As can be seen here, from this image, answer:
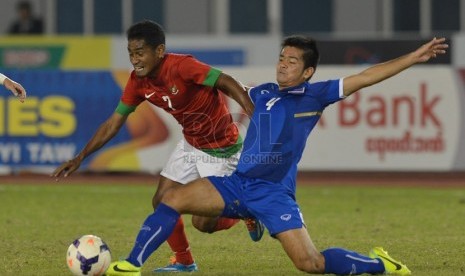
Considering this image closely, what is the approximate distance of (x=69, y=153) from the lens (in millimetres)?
17109

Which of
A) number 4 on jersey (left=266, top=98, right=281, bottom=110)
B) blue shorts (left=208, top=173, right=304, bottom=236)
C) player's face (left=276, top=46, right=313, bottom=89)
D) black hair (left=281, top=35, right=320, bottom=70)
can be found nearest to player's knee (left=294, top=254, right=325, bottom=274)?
Answer: blue shorts (left=208, top=173, right=304, bottom=236)

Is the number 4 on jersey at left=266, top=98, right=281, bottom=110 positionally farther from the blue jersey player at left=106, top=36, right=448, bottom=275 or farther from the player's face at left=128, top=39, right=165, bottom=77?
the player's face at left=128, top=39, right=165, bottom=77

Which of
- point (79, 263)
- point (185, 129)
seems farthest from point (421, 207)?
point (79, 263)

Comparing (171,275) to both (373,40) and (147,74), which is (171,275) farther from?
(373,40)

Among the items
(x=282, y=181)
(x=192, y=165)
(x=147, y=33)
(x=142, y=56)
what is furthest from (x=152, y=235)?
(x=147, y=33)

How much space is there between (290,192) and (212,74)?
1.18 m

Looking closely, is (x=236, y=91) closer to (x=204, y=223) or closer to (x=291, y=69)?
(x=291, y=69)

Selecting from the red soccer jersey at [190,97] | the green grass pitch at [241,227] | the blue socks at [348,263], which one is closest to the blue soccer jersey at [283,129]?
the blue socks at [348,263]

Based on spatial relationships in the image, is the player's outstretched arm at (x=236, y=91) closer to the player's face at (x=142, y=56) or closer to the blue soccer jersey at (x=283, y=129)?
the blue soccer jersey at (x=283, y=129)

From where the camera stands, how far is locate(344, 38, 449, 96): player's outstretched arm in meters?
7.90

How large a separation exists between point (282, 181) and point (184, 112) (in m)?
1.26

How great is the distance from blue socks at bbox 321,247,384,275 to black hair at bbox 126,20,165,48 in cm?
197

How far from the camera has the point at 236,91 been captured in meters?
8.60

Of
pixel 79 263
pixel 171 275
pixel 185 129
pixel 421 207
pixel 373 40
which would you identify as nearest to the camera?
pixel 79 263
